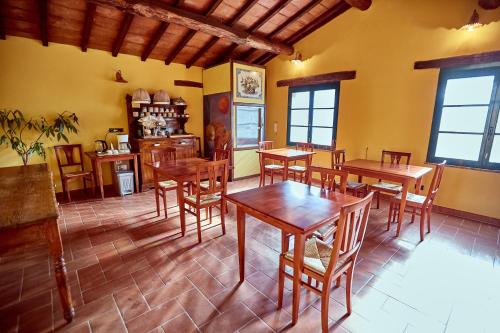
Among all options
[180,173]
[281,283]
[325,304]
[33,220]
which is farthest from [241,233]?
[33,220]

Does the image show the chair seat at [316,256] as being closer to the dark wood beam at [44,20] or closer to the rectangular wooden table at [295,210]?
the rectangular wooden table at [295,210]

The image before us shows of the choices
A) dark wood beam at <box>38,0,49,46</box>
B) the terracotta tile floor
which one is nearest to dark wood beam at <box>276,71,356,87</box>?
the terracotta tile floor

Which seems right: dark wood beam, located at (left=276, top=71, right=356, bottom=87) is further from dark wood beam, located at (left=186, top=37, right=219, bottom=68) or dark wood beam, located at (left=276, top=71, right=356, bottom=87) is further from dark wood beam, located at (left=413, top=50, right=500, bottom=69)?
dark wood beam, located at (left=186, top=37, right=219, bottom=68)

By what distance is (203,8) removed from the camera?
Result: 3867 mm

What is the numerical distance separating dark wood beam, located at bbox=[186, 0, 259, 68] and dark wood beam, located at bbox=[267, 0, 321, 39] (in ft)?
3.06

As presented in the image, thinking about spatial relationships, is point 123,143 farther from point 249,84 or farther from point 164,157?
point 249,84

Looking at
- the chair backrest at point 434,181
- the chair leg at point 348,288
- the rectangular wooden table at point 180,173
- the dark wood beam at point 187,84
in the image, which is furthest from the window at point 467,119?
the dark wood beam at point 187,84

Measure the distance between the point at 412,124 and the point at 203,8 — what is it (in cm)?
378

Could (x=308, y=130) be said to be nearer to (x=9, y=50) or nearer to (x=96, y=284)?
(x=96, y=284)

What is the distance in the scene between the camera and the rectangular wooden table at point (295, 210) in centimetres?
153

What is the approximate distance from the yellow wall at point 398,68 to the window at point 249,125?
138 centimetres

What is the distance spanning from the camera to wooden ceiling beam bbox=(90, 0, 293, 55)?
3.25 m

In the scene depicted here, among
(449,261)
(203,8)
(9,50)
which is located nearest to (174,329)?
(449,261)

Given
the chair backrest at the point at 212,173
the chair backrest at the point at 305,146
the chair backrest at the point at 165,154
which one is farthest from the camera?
the chair backrest at the point at 305,146
